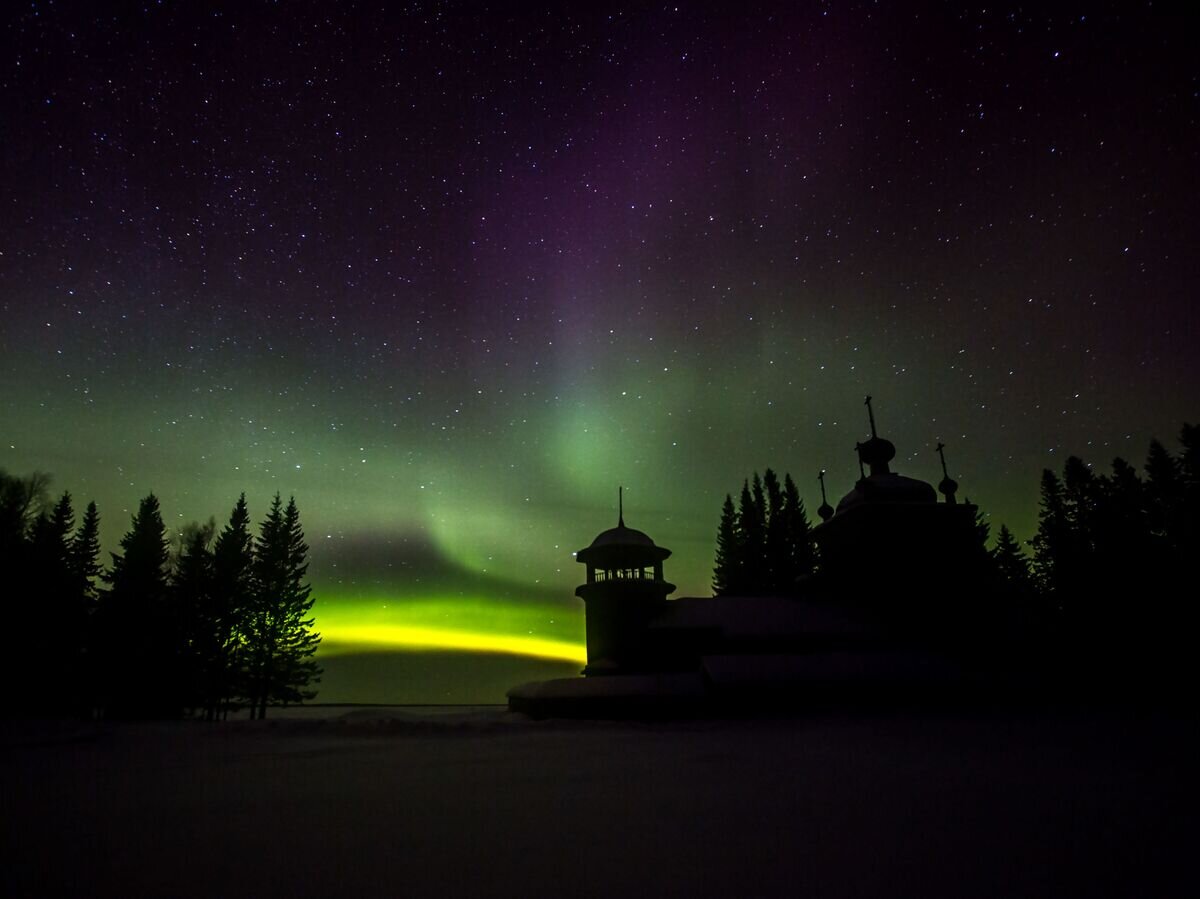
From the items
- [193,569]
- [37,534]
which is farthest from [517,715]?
[37,534]

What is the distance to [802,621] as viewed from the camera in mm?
24781

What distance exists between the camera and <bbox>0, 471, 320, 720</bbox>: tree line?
95.7 feet

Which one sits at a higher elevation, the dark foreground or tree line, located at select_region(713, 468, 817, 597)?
tree line, located at select_region(713, 468, 817, 597)

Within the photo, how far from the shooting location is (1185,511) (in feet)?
107

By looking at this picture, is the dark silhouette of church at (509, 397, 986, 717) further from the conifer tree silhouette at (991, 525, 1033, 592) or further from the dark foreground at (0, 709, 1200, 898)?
the conifer tree silhouette at (991, 525, 1033, 592)

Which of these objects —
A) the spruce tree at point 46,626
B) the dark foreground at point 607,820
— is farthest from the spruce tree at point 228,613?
the dark foreground at point 607,820

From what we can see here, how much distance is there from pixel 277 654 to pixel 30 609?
12379mm

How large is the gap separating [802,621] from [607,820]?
837 inches

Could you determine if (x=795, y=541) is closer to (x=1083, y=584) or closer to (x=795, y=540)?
(x=795, y=540)

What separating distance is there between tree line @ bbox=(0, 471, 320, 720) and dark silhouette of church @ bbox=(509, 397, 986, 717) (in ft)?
69.8

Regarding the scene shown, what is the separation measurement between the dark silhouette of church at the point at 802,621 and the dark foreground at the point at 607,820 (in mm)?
8675

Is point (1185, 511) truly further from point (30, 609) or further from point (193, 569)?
point (30, 609)

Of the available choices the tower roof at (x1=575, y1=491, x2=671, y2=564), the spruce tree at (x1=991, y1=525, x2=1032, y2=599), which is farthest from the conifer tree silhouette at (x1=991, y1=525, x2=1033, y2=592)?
the tower roof at (x1=575, y1=491, x2=671, y2=564)

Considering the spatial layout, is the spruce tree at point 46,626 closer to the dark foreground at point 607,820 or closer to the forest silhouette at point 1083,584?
the dark foreground at point 607,820
